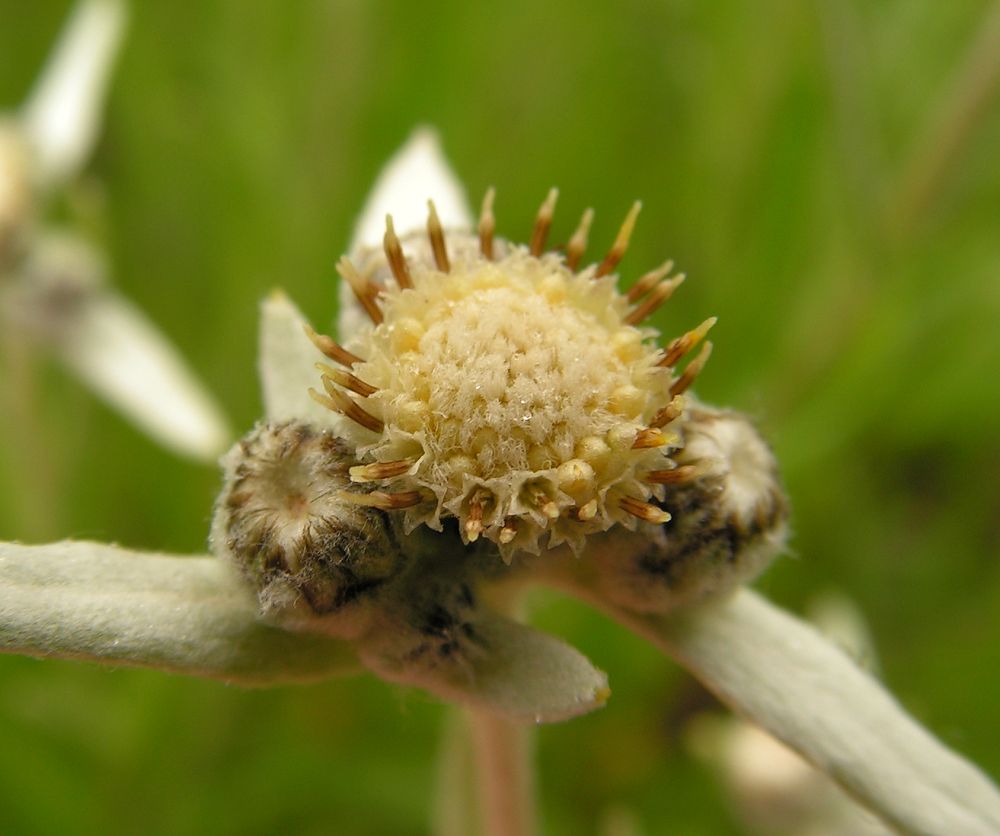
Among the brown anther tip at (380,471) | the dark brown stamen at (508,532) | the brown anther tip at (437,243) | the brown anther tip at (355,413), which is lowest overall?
the dark brown stamen at (508,532)

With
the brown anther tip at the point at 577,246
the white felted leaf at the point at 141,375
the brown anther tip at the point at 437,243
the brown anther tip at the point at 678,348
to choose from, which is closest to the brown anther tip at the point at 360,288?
the brown anther tip at the point at 437,243

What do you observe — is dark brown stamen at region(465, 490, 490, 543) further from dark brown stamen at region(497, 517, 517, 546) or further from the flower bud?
the flower bud

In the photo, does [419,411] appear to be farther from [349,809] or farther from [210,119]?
[210,119]

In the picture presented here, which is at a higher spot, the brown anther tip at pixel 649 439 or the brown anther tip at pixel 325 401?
the brown anther tip at pixel 325 401

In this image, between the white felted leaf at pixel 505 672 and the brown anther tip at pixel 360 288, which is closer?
the white felted leaf at pixel 505 672

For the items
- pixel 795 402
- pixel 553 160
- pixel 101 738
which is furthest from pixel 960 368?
pixel 101 738

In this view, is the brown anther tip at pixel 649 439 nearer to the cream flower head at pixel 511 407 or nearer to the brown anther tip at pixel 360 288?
the cream flower head at pixel 511 407

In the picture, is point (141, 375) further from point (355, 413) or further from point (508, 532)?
point (508, 532)
